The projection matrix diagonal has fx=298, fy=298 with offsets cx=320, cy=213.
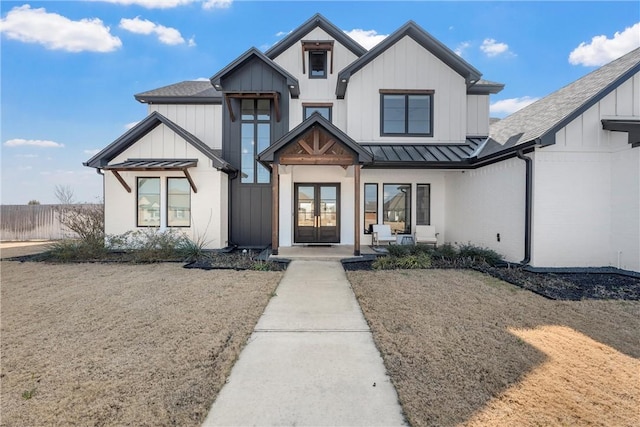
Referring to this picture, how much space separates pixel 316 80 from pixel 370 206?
5.67 meters

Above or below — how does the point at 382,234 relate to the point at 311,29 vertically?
below

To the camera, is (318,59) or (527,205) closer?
(527,205)

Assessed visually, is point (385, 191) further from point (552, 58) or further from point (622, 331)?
point (552, 58)

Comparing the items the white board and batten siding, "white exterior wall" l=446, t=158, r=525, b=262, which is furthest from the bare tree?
the white board and batten siding

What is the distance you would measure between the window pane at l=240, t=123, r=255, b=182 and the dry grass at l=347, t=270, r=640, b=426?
788cm

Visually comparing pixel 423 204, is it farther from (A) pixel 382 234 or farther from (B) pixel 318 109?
(B) pixel 318 109

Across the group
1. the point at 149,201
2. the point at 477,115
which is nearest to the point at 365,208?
the point at 477,115

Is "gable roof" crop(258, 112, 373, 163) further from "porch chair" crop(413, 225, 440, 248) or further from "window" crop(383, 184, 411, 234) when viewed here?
"porch chair" crop(413, 225, 440, 248)

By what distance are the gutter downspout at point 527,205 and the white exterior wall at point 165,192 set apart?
31.3 ft

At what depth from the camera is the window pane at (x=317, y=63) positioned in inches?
490

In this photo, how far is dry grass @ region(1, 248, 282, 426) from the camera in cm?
258

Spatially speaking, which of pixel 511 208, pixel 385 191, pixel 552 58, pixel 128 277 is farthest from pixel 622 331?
pixel 552 58

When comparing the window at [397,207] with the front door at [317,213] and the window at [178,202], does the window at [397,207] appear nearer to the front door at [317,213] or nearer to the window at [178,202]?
the front door at [317,213]

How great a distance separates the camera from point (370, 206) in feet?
39.8
